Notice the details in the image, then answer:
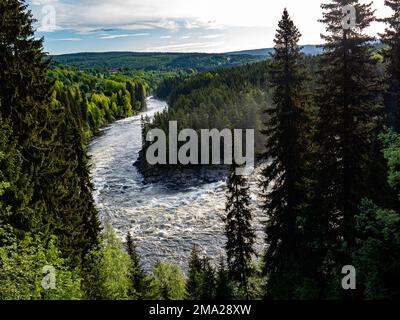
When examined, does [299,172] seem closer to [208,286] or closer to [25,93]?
[208,286]

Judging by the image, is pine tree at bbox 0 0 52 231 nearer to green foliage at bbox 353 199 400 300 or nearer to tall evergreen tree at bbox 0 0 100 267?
tall evergreen tree at bbox 0 0 100 267

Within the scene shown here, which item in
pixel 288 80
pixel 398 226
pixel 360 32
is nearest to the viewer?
pixel 398 226

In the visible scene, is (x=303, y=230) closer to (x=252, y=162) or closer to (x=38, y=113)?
(x=38, y=113)

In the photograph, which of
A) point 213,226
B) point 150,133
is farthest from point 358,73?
point 150,133

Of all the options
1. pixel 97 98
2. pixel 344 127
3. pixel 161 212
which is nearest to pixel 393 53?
pixel 344 127

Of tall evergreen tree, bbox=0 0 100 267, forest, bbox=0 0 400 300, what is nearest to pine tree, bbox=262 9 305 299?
forest, bbox=0 0 400 300
